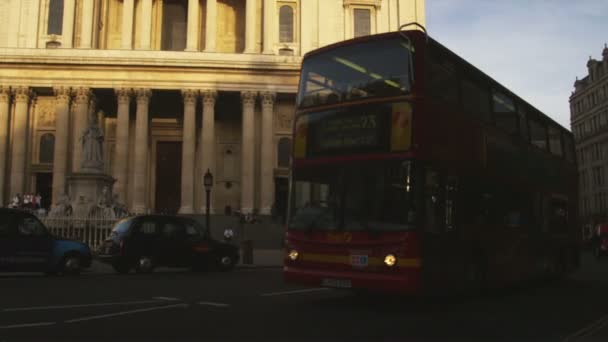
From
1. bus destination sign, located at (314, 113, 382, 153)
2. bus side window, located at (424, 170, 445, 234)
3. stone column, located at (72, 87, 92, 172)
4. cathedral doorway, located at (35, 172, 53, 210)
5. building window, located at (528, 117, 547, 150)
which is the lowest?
bus side window, located at (424, 170, 445, 234)

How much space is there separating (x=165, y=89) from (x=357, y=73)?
3102 centimetres

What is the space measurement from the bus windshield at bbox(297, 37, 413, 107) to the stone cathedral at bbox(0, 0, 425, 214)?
92.1ft

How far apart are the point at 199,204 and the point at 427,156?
31708 mm

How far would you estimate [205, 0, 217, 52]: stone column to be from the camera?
41.0m

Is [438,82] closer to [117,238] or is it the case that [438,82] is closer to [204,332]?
[204,332]

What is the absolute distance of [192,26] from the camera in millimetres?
41312

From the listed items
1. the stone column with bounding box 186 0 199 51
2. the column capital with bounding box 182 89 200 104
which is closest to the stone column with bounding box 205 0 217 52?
the stone column with bounding box 186 0 199 51

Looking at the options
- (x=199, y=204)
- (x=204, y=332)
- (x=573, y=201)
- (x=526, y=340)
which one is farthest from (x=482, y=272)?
(x=199, y=204)

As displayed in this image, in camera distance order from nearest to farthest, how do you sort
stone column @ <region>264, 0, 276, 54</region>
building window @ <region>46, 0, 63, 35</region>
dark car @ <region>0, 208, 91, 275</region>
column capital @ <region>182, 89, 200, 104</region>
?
dark car @ <region>0, 208, 91, 275</region> < column capital @ <region>182, 89, 200, 104</region> < stone column @ <region>264, 0, 276, 54</region> < building window @ <region>46, 0, 63, 35</region>

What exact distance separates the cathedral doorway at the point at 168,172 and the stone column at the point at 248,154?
6.91 metres

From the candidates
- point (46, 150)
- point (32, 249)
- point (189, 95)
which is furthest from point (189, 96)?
point (32, 249)

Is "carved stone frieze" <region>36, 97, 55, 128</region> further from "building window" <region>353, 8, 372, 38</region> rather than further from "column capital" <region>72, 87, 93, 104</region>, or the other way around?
"building window" <region>353, 8, 372, 38</region>

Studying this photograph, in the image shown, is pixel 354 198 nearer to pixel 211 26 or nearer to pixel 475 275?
pixel 475 275

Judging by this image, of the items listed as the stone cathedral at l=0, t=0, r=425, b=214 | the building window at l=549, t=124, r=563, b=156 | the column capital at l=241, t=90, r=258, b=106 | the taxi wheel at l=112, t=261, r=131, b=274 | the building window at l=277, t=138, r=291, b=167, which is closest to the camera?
the building window at l=549, t=124, r=563, b=156
